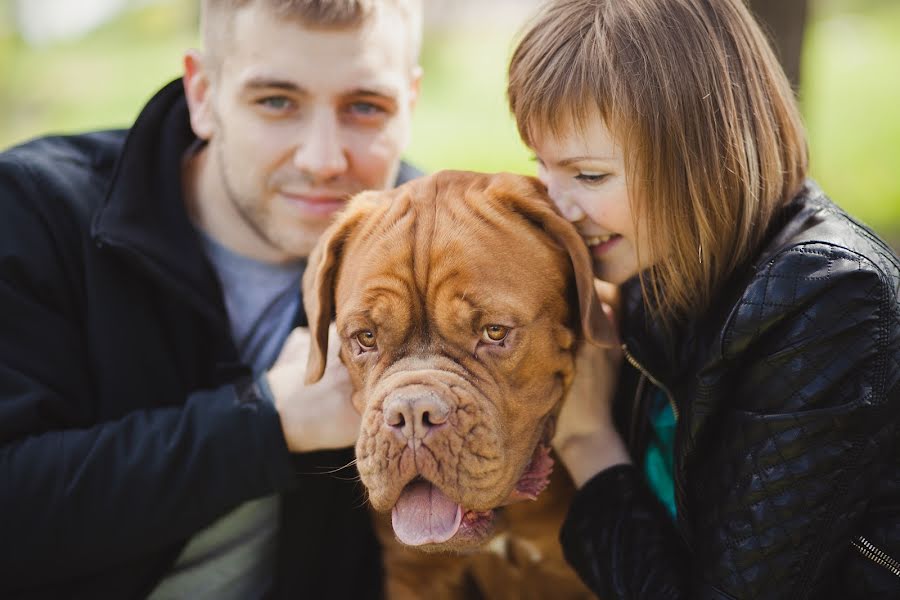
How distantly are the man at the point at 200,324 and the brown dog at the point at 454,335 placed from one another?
374mm

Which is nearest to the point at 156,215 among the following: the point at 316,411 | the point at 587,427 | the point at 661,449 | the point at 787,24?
the point at 316,411

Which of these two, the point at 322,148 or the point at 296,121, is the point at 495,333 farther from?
the point at 296,121

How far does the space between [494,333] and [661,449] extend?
84 cm

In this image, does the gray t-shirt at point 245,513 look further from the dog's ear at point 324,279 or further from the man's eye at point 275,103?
the man's eye at point 275,103

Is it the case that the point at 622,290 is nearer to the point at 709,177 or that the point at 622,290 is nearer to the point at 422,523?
the point at 709,177

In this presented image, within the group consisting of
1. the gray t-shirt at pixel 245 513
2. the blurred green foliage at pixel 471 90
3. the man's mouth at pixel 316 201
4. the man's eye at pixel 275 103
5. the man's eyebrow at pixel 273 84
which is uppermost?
the man's eyebrow at pixel 273 84

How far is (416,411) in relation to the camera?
2.64m

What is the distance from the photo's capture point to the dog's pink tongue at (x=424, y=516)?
2803 mm

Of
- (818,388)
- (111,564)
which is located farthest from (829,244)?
(111,564)

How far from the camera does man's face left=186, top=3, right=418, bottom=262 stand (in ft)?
11.4

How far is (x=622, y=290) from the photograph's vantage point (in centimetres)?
341

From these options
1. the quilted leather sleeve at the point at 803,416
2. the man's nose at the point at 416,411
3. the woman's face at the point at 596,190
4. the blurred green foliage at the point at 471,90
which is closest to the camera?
the quilted leather sleeve at the point at 803,416

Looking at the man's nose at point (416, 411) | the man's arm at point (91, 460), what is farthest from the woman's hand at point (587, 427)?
the man's arm at point (91, 460)

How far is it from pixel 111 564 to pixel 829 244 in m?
2.55
